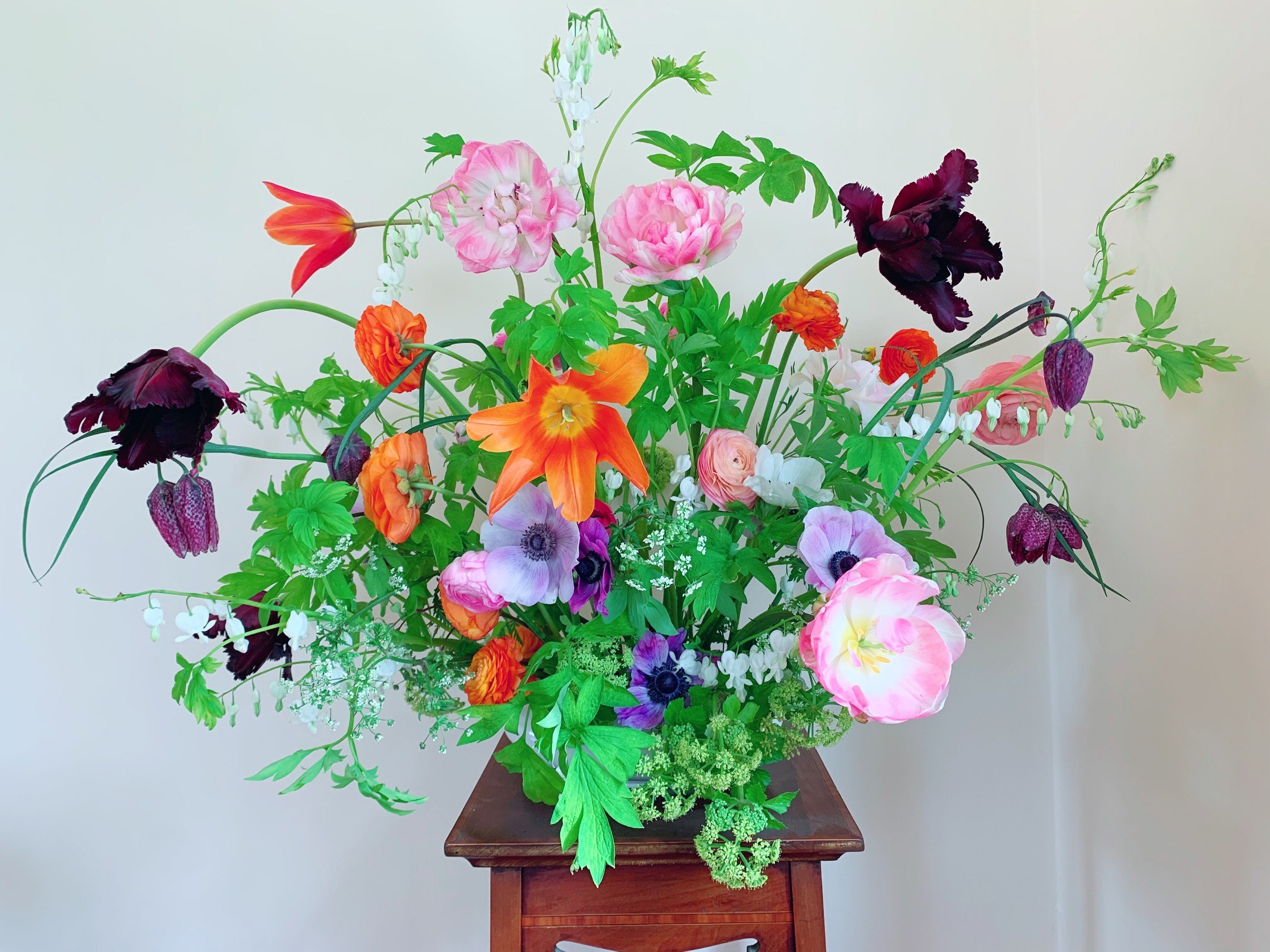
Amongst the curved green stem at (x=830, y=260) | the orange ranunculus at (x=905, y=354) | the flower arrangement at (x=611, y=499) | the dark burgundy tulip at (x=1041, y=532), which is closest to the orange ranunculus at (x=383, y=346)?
the flower arrangement at (x=611, y=499)

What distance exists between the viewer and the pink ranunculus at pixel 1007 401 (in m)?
0.78

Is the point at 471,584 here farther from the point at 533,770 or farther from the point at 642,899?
the point at 642,899

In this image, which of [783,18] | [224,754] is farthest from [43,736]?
[783,18]

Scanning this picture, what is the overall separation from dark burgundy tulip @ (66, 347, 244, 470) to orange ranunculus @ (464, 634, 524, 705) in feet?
0.90

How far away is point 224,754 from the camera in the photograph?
1.13m

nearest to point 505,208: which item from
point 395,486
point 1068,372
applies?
point 395,486

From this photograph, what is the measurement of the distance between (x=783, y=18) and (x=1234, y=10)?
1.80 ft

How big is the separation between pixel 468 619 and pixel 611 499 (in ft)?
0.55

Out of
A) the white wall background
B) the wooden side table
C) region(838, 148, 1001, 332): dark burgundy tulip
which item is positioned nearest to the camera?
region(838, 148, 1001, 332): dark burgundy tulip

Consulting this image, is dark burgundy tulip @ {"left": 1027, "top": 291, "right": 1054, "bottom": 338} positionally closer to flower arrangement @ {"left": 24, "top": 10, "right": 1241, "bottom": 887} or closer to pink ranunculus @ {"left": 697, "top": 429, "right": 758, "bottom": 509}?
flower arrangement @ {"left": 24, "top": 10, "right": 1241, "bottom": 887}

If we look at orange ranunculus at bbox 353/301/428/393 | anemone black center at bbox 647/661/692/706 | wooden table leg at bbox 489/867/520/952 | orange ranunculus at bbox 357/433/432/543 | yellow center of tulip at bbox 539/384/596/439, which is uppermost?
orange ranunculus at bbox 353/301/428/393

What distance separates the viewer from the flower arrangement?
584 millimetres

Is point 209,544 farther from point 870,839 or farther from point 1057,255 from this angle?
point 1057,255

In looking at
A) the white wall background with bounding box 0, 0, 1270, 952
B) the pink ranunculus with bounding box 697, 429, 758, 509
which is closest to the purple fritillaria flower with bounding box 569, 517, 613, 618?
the pink ranunculus with bounding box 697, 429, 758, 509
